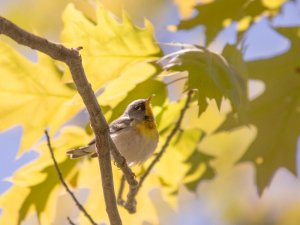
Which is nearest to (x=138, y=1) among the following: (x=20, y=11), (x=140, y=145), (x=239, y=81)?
(x=20, y=11)

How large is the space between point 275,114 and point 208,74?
1.97 feet

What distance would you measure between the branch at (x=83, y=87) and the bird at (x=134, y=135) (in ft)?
1.55

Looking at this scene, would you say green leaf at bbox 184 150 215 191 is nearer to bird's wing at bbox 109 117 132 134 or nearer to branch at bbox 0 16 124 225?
bird's wing at bbox 109 117 132 134

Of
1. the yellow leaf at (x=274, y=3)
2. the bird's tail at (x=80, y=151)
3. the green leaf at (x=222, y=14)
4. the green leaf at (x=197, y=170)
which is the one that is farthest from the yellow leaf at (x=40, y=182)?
the yellow leaf at (x=274, y=3)

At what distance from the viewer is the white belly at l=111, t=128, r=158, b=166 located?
242 centimetres

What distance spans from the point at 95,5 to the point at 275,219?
181cm

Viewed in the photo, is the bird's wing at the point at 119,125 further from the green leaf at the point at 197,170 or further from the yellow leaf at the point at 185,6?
the yellow leaf at the point at 185,6

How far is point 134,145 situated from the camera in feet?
8.41

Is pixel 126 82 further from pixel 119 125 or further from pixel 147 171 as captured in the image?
pixel 119 125

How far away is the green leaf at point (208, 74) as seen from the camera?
5.72 feet

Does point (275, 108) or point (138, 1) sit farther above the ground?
point (138, 1)

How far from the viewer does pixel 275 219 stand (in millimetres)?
3359

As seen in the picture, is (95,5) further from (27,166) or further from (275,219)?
(275,219)

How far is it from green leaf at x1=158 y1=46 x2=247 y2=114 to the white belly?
0.65m
